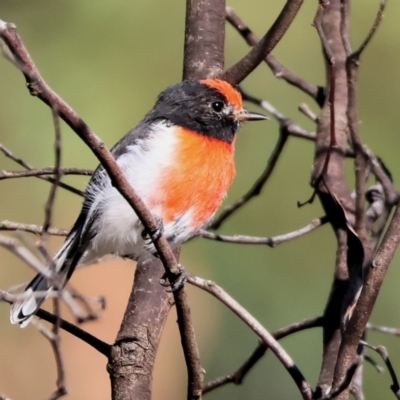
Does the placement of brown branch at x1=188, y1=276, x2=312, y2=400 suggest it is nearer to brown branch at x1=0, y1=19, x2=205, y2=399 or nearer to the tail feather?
brown branch at x1=0, y1=19, x2=205, y2=399

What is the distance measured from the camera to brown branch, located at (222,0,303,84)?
3.34 m

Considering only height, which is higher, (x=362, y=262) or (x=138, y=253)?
(x=362, y=262)

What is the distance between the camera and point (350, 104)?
9.23ft

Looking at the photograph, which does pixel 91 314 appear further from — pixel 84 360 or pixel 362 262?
pixel 84 360

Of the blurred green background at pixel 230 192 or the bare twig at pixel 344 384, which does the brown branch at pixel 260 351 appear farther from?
the blurred green background at pixel 230 192

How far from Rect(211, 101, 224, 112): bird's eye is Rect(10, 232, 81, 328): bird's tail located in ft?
2.82

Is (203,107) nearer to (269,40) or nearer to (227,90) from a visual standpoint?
(227,90)

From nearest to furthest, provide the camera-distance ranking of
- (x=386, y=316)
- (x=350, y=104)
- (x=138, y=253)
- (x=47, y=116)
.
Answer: (x=350, y=104)
(x=138, y=253)
(x=386, y=316)
(x=47, y=116)

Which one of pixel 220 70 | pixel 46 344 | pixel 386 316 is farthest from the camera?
pixel 46 344

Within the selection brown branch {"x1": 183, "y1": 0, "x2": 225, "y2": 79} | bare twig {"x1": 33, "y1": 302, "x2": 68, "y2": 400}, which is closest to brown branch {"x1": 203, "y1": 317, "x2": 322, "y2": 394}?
bare twig {"x1": 33, "y1": 302, "x2": 68, "y2": 400}

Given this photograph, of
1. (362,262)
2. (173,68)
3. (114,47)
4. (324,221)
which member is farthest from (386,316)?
A: (114,47)

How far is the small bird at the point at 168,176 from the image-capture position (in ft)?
10.8

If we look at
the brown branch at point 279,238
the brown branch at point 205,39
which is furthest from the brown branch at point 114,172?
the brown branch at point 205,39

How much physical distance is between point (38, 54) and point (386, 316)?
3929mm
